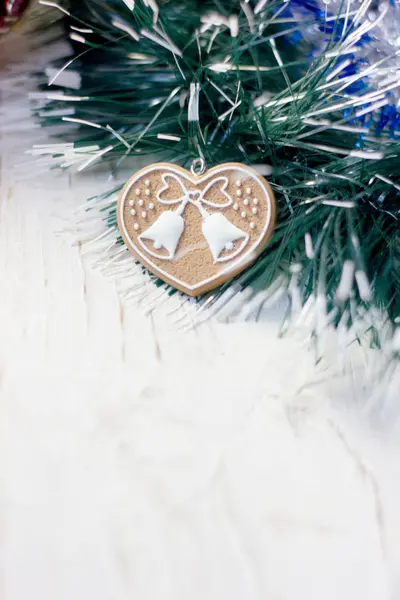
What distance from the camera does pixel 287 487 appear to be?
1.44ft

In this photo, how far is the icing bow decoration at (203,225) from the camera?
549 millimetres

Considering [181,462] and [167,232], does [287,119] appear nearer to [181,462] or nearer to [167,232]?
[167,232]

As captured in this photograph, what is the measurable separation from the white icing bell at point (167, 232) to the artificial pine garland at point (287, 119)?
54 millimetres

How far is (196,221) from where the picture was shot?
56cm

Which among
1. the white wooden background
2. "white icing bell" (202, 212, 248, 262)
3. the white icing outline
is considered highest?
the white icing outline

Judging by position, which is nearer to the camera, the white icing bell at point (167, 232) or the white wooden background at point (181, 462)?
the white wooden background at point (181, 462)

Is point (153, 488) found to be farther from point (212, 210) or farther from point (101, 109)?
point (101, 109)

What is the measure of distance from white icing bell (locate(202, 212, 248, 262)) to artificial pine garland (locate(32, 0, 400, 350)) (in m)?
0.03

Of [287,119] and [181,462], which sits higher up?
[287,119]

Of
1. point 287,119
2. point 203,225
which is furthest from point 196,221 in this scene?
point 287,119

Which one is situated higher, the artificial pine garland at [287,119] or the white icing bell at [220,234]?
the artificial pine garland at [287,119]

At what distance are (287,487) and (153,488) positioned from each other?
0.30ft

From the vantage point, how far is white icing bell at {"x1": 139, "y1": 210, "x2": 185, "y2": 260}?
561 mm

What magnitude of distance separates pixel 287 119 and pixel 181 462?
0.91 ft
